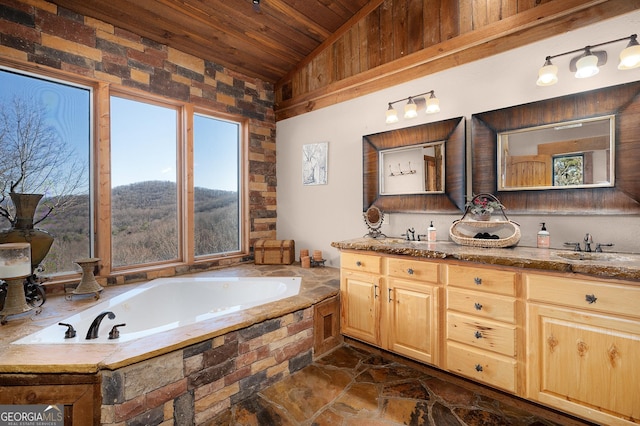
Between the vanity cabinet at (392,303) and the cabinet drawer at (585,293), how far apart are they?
58 cm

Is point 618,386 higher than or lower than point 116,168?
lower

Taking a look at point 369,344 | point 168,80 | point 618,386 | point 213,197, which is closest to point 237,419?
point 369,344

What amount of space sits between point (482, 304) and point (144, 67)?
357cm

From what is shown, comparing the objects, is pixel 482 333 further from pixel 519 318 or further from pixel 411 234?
pixel 411 234

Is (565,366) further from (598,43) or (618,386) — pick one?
(598,43)

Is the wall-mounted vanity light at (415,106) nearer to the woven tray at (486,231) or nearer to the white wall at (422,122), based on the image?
the white wall at (422,122)

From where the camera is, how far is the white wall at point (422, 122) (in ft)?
6.22

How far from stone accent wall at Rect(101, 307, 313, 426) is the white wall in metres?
1.39

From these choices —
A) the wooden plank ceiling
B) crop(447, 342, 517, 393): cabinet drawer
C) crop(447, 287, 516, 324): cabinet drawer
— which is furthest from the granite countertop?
the wooden plank ceiling

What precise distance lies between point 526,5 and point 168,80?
323 cm

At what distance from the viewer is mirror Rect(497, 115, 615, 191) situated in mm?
1881

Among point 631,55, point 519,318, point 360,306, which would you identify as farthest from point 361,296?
point 631,55

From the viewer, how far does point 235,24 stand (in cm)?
287

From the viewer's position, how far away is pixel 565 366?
158 centimetres
